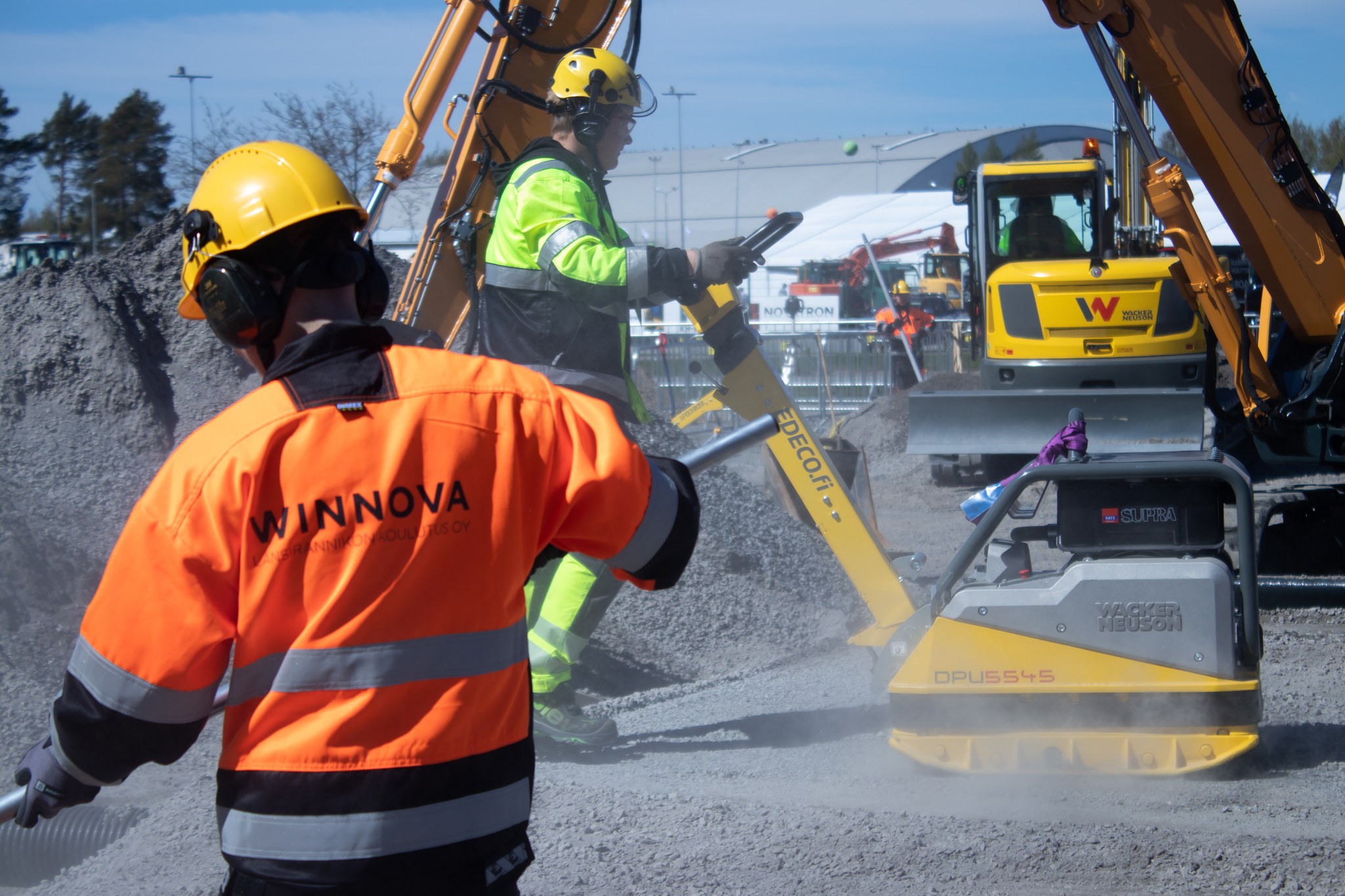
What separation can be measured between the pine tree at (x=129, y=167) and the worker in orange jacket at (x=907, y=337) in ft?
45.8

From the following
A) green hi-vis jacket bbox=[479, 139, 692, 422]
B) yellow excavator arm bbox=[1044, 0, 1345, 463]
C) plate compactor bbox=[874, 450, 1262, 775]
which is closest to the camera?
plate compactor bbox=[874, 450, 1262, 775]

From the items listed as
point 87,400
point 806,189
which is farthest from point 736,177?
point 87,400

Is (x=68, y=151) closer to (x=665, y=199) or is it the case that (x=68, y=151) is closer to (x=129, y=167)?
(x=129, y=167)

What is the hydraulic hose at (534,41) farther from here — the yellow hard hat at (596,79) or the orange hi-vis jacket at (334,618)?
the orange hi-vis jacket at (334,618)

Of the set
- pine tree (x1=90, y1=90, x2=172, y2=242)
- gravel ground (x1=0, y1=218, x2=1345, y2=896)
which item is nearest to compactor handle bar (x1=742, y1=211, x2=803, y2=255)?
gravel ground (x1=0, y1=218, x2=1345, y2=896)

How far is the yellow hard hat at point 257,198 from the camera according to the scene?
1656 millimetres

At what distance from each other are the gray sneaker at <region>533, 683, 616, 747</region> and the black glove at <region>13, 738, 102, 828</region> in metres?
2.64

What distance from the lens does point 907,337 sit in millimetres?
18016

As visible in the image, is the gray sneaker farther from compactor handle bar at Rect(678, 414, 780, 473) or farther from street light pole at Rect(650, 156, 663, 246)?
street light pole at Rect(650, 156, 663, 246)

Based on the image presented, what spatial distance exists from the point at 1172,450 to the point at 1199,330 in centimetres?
753

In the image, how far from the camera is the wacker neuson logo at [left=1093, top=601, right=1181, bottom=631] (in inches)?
147

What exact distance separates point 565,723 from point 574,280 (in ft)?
5.20

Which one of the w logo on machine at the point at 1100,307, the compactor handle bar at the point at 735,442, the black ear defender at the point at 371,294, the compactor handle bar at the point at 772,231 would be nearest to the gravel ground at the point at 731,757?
the compactor handle bar at the point at 735,442

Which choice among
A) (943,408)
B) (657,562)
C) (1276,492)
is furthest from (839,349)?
(657,562)
